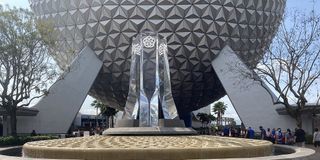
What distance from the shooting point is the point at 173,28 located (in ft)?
110

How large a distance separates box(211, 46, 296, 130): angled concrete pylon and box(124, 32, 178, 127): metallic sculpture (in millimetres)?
7491

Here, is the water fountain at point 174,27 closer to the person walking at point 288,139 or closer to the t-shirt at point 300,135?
the person walking at point 288,139

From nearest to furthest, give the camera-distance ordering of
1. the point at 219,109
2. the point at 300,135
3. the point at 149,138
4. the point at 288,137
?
the point at 149,138
the point at 300,135
the point at 288,137
the point at 219,109

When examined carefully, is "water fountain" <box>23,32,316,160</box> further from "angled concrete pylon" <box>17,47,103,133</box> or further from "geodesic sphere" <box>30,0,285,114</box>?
"angled concrete pylon" <box>17,47,103,133</box>

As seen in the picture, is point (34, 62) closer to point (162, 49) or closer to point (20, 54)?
point (20, 54)

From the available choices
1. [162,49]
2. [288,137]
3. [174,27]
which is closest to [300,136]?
[288,137]

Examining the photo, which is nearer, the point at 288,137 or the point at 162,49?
the point at 288,137

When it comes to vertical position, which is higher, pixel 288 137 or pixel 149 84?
pixel 149 84

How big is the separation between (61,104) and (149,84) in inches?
423

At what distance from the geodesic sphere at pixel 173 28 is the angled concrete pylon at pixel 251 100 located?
1338 millimetres

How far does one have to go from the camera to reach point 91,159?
10.7m

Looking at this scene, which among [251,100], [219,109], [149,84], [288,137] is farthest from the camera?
[219,109]

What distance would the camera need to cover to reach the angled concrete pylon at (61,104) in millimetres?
31109

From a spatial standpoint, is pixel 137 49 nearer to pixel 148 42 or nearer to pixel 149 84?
pixel 148 42
